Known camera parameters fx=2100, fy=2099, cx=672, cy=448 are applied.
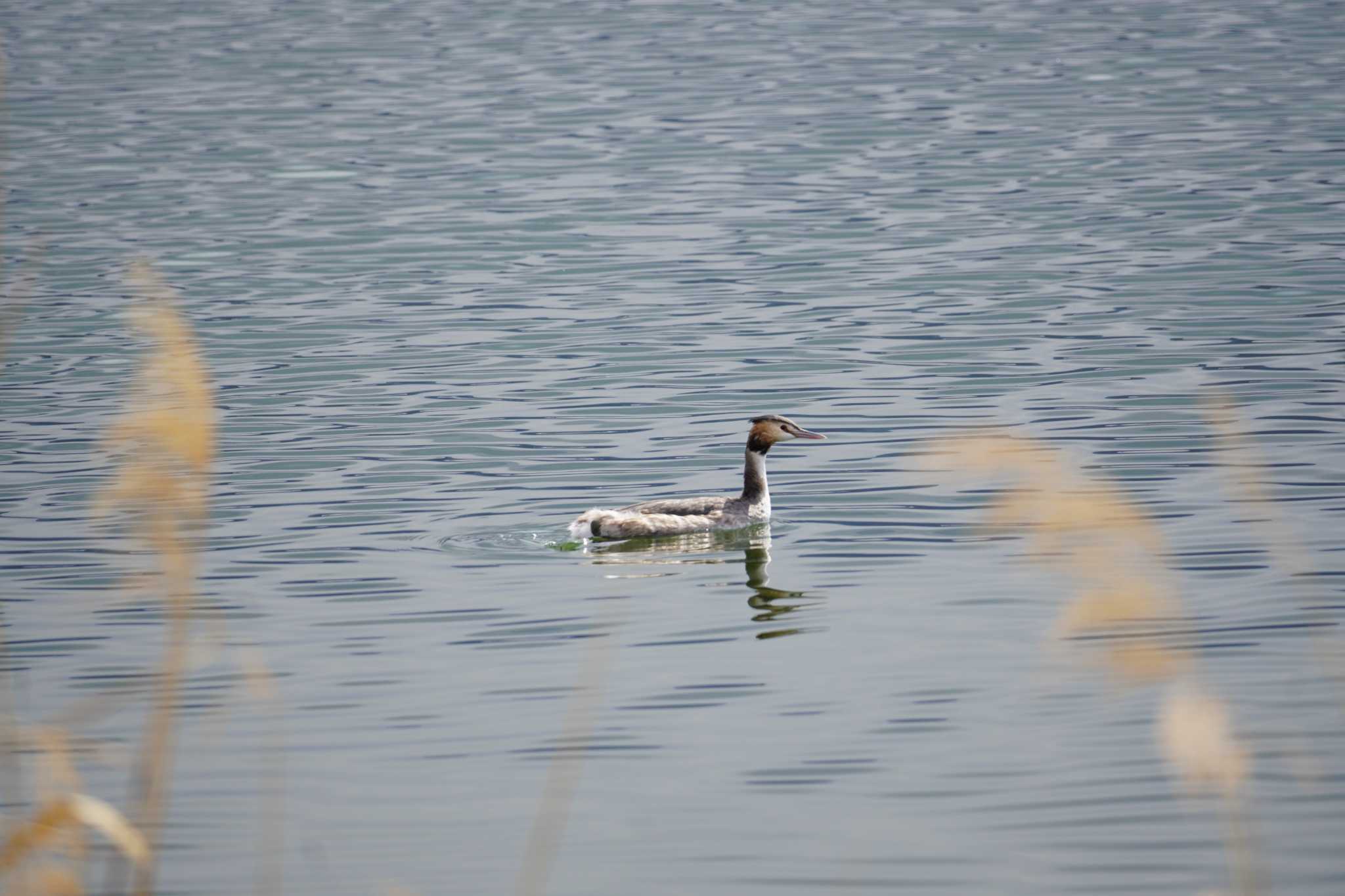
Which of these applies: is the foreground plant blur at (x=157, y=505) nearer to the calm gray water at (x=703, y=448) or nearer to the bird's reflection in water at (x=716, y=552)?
the calm gray water at (x=703, y=448)

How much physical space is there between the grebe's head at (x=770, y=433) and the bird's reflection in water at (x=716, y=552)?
0.80 meters

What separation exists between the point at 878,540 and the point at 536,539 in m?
2.70

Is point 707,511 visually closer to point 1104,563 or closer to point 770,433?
point 770,433

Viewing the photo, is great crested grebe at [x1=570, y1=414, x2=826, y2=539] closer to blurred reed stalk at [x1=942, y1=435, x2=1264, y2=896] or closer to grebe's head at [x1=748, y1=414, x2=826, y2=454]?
grebe's head at [x1=748, y1=414, x2=826, y2=454]

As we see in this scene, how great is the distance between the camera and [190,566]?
5.29m

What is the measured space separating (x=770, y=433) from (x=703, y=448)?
2741 millimetres

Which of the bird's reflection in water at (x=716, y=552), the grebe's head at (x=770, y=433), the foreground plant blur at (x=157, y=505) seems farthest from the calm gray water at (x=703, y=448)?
the foreground plant blur at (x=157, y=505)

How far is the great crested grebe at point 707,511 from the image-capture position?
52.9ft

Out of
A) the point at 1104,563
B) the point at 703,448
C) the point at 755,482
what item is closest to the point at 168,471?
the point at 1104,563

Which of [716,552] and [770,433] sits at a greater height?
[770,433]

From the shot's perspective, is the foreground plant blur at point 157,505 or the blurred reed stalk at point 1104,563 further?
the blurred reed stalk at point 1104,563

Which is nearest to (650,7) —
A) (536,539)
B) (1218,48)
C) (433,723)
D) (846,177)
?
(1218,48)

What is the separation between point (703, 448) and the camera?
66.8 feet

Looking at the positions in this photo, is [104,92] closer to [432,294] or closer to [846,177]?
[846,177]
